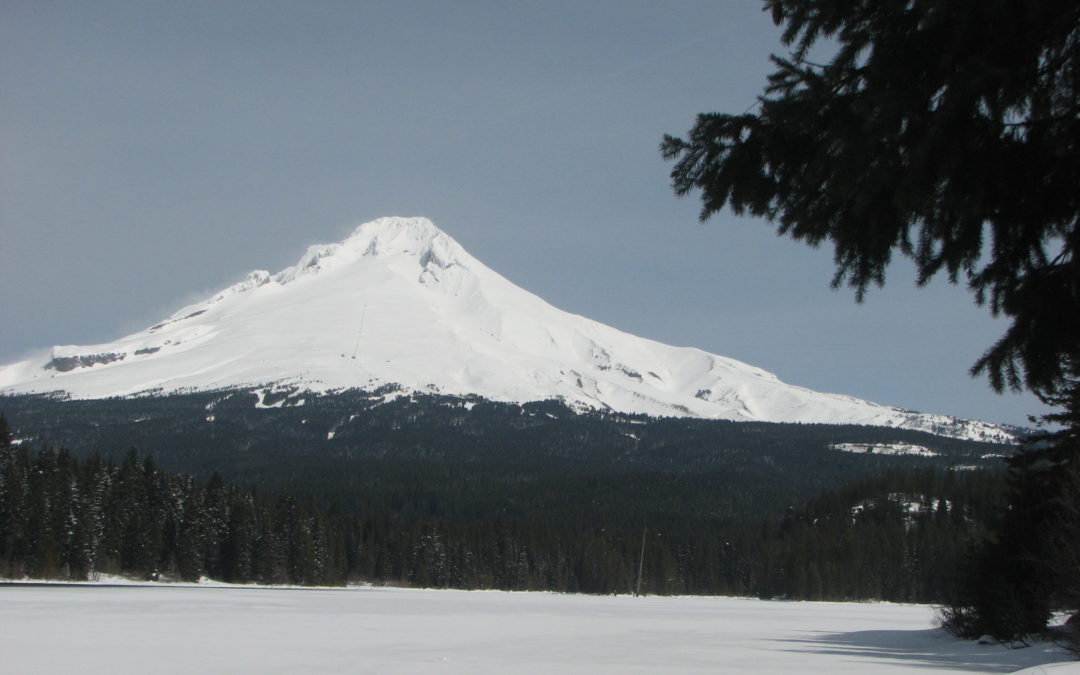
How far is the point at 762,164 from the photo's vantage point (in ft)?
23.6

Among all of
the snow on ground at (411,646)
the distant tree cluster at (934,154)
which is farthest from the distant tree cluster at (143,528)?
the distant tree cluster at (934,154)

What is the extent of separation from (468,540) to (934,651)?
104 m

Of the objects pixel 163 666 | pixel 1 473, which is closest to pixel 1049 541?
pixel 163 666

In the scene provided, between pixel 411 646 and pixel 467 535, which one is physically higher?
pixel 467 535

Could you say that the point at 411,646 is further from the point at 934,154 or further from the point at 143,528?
the point at 143,528

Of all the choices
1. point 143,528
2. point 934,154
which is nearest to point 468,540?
point 143,528

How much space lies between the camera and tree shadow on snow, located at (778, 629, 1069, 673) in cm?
2062

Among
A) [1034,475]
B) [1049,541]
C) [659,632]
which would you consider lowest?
[659,632]

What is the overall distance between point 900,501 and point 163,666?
498ft

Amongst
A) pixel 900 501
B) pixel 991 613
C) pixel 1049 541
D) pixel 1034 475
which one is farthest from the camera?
pixel 900 501

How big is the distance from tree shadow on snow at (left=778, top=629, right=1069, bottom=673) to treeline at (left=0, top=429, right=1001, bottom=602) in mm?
5227

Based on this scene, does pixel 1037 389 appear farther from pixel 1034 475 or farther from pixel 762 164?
pixel 1034 475

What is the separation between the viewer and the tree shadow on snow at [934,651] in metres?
20.6

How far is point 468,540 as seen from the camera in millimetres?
126000
